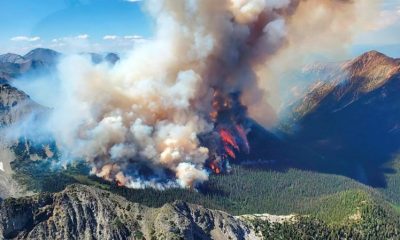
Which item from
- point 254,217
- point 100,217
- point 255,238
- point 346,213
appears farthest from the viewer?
point 346,213

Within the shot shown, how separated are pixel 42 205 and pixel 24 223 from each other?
6735mm

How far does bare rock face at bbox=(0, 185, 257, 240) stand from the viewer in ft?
453

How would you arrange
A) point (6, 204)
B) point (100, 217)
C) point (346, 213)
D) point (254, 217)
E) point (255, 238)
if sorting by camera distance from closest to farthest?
point (6, 204) < point (100, 217) < point (255, 238) < point (254, 217) < point (346, 213)

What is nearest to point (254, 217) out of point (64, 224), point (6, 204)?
point (64, 224)

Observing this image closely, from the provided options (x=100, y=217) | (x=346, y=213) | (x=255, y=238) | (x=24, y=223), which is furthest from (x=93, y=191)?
(x=346, y=213)

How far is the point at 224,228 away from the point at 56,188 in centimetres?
6710

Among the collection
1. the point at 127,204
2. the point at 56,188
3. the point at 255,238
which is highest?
the point at 56,188

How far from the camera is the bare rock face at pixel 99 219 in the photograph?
138125 millimetres

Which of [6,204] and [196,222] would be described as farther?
[196,222]

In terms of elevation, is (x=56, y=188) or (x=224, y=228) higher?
(x=56, y=188)

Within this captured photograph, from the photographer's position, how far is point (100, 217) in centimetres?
14925

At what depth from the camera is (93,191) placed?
513ft

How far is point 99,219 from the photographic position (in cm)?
14888

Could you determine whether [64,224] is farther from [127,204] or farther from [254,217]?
[254,217]
